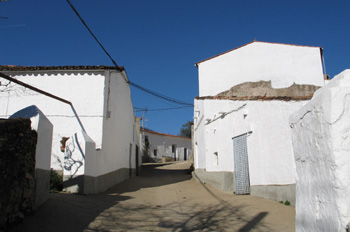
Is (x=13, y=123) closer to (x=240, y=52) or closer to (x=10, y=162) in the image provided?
(x=10, y=162)

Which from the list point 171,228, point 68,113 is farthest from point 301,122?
point 68,113

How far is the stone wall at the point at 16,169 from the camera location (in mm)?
4539

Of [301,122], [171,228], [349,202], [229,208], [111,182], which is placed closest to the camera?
[349,202]

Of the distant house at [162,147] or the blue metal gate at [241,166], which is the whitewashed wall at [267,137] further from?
the distant house at [162,147]

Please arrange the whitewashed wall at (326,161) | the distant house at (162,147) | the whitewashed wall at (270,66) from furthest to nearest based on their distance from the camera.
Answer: the distant house at (162,147), the whitewashed wall at (270,66), the whitewashed wall at (326,161)

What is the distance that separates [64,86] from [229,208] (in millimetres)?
7819

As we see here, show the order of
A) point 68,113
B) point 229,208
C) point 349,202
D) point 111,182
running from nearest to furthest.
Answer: point 349,202 < point 229,208 < point 68,113 < point 111,182

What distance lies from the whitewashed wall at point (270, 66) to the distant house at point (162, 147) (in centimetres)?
1869

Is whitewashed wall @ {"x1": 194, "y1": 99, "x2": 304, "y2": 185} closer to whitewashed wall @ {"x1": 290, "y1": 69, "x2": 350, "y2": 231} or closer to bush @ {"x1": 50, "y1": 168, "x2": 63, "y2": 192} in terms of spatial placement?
whitewashed wall @ {"x1": 290, "y1": 69, "x2": 350, "y2": 231}

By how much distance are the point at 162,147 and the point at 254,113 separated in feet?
99.5

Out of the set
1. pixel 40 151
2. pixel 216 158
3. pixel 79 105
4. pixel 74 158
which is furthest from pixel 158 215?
pixel 216 158

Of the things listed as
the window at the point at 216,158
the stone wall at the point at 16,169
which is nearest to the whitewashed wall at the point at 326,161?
the stone wall at the point at 16,169

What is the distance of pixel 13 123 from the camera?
4973 millimetres

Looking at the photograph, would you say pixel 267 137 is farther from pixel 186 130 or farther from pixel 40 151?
pixel 186 130
